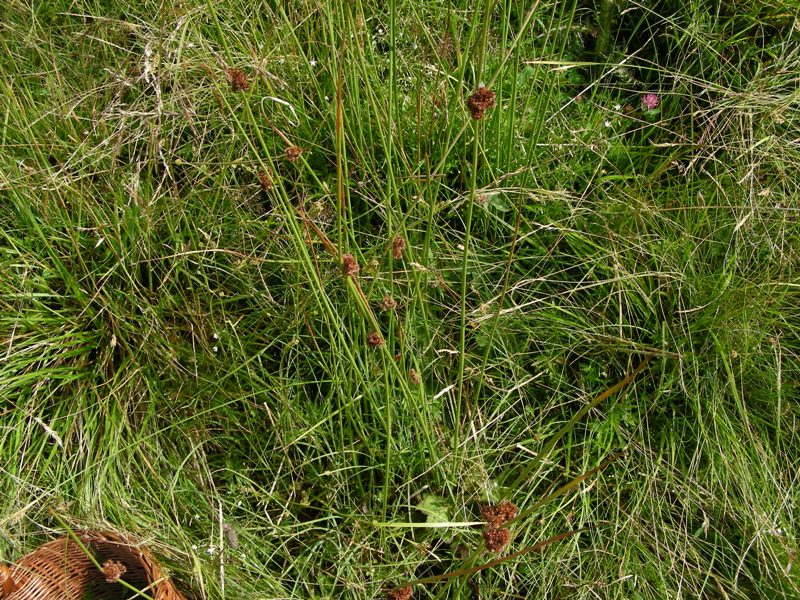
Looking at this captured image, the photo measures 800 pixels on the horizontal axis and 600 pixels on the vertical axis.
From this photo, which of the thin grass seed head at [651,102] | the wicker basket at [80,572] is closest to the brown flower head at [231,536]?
the wicker basket at [80,572]

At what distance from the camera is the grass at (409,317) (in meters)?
1.65

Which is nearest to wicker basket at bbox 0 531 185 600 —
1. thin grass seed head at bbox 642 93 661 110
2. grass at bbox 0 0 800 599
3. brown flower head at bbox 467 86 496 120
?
grass at bbox 0 0 800 599

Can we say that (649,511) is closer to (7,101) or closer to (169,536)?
(169,536)

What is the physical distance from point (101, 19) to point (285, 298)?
832mm

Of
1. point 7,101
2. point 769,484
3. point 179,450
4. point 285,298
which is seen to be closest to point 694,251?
point 769,484

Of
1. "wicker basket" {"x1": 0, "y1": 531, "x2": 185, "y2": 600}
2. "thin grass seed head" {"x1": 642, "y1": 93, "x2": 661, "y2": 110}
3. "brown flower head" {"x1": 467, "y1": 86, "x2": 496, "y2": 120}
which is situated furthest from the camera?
"thin grass seed head" {"x1": 642, "y1": 93, "x2": 661, "y2": 110}

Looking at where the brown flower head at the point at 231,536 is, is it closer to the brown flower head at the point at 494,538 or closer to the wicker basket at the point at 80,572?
the wicker basket at the point at 80,572

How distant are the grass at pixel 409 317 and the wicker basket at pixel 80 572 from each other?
0.05 m

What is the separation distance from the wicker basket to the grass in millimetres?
49

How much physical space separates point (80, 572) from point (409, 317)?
3.05 feet

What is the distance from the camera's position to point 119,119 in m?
2.02

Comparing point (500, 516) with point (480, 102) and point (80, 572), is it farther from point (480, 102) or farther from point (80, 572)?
point (80, 572)

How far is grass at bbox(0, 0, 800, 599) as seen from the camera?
1.65 metres

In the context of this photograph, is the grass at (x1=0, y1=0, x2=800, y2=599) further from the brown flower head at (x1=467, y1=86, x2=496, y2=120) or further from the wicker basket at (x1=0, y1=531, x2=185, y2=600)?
the brown flower head at (x1=467, y1=86, x2=496, y2=120)
